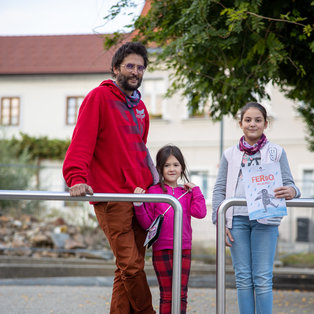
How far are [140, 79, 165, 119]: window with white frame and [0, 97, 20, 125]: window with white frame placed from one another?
659 centimetres

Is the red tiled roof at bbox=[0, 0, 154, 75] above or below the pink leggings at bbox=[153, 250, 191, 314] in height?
above

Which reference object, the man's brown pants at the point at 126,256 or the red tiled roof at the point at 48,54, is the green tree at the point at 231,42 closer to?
the man's brown pants at the point at 126,256

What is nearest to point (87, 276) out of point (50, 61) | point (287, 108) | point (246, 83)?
point (246, 83)

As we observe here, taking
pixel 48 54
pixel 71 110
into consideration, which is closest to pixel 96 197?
pixel 71 110

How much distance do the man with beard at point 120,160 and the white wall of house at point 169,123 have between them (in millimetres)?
17141

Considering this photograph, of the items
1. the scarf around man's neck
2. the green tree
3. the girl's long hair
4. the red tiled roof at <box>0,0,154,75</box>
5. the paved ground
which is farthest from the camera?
the red tiled roof at <box>0,0,154,75</box>

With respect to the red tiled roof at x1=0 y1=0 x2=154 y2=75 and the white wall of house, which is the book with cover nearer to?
the white wall of house

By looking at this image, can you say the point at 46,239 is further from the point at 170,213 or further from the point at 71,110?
the point at 71,110

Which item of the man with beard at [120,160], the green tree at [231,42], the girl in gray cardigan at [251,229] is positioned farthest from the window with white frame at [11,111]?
the man with beard at [120,160]

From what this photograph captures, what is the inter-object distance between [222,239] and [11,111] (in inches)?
1027

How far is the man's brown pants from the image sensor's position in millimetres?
3719

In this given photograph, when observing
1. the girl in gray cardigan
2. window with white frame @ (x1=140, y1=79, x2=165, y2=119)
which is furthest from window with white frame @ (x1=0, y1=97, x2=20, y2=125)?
the girl in gray cardigan

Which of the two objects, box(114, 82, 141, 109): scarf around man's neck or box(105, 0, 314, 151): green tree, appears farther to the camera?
box(105, 0, 314, 151): green tree

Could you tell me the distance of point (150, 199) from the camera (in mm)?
3555
